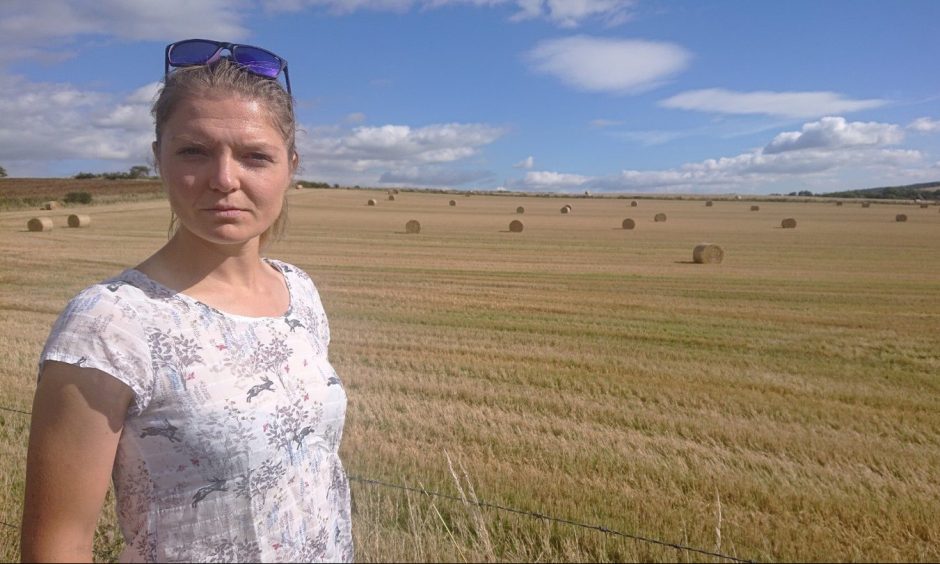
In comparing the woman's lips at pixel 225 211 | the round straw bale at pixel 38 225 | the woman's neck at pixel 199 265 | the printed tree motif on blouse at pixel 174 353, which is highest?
the woman's lips at pixel 225 211

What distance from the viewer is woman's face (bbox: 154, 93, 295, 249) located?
1857 millimetres

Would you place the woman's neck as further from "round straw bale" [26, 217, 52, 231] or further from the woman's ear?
"round straw bale" [26, 217, 52, 231]

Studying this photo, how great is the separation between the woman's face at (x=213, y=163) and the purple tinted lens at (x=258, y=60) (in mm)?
116

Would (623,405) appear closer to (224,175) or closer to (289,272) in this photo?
(289,272)

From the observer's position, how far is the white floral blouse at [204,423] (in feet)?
5.40

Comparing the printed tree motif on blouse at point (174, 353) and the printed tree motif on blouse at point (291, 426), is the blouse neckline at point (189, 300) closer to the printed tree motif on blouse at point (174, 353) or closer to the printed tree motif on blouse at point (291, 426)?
the printed tree motif on blouse at point (174, 353)

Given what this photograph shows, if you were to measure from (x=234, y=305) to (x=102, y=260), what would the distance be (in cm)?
1774

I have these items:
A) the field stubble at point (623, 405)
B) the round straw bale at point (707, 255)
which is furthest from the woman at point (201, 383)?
the round straw bale at point (707, 255)

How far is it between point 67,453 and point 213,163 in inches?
31.1

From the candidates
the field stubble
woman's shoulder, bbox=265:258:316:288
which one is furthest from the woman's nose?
the field stubble

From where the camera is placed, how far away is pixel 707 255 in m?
19.9

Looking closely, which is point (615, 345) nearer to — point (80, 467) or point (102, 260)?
point (80, 467)

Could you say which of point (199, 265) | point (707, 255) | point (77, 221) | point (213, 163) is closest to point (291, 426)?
point (199, 265)

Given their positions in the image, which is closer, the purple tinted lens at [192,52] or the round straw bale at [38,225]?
the purple tinted lens at [192,52]
